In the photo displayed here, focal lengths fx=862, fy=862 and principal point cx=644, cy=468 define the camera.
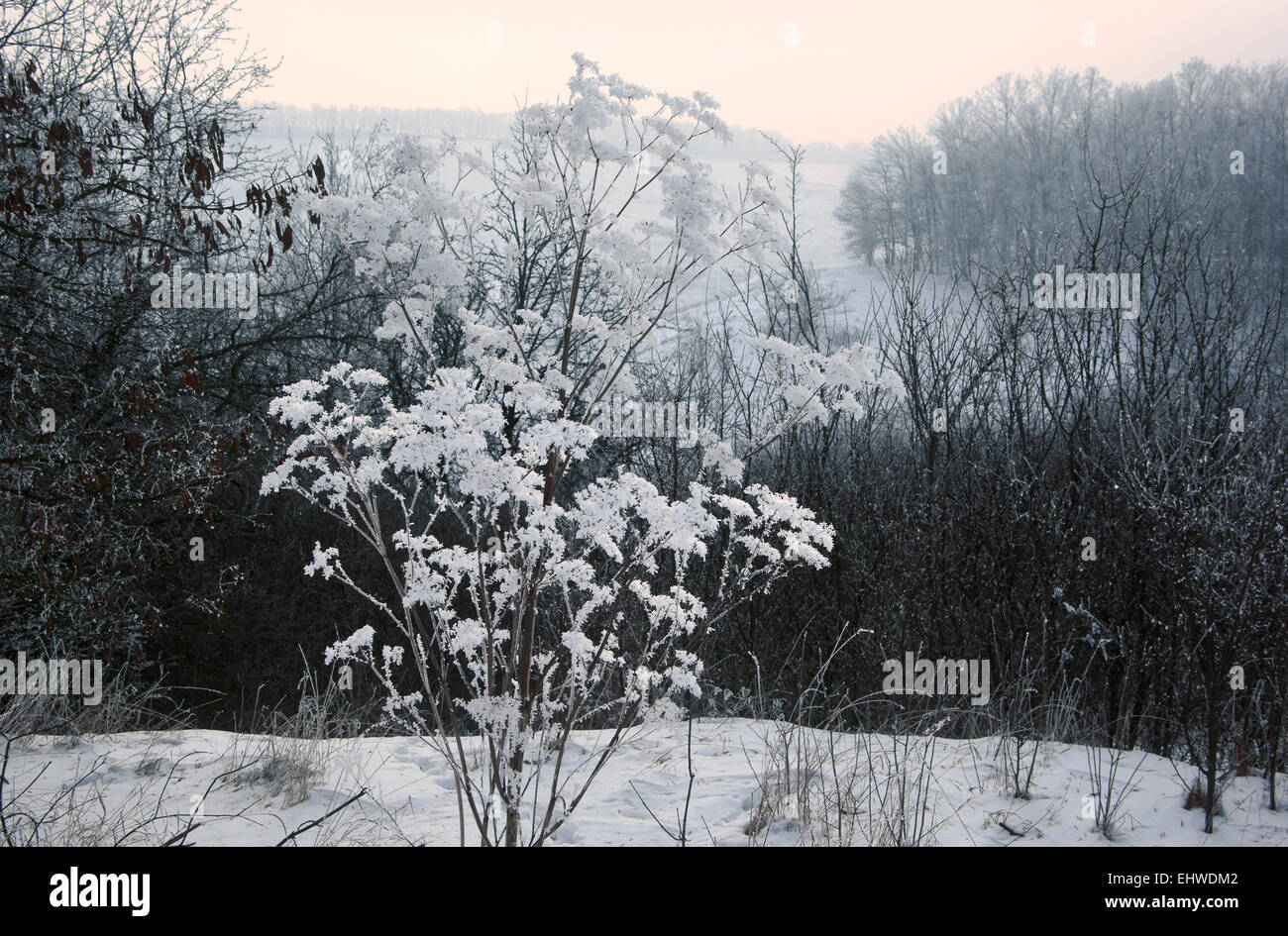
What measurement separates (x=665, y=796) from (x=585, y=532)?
4.80 ft

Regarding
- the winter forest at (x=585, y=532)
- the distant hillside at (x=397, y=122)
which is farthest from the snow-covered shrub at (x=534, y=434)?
the distant hillside at (x=397, y=122)

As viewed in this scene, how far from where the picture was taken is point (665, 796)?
12.7ft

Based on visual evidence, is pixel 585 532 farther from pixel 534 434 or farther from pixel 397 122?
pixel 397 122

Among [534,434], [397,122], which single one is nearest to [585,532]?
[534,434]

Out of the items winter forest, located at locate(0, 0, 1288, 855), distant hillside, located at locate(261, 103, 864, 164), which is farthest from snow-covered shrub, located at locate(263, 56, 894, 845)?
distant hillside, located at locate(261, 103, 864, 164)

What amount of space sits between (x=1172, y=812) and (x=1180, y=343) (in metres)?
7.13

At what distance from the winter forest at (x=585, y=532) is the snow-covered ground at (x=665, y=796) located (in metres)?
0.03

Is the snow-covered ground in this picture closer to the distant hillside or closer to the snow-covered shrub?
the snow-covered shrub

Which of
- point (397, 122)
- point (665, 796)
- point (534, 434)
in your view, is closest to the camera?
point (534, 434)

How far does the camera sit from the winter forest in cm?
322
